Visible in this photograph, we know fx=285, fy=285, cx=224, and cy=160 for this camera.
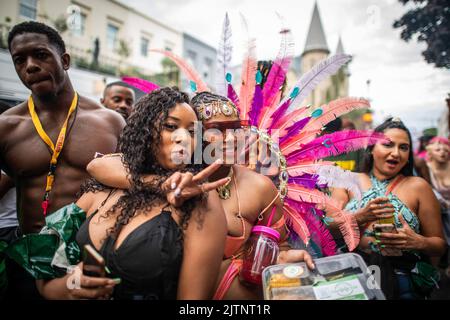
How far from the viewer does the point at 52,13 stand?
924 centimetres

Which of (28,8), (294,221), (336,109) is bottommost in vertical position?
(294,221)

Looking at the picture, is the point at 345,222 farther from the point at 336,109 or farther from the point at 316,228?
the point at 336,109

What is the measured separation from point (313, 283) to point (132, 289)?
2.36 feet

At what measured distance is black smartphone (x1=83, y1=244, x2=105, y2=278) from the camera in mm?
958

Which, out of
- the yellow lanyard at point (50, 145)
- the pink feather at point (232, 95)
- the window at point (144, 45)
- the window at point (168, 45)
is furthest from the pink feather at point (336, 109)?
the window at point (168, 45)

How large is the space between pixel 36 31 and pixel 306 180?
83.3 inches

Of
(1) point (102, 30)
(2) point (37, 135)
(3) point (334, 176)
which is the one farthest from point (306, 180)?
(1) point (102, 30)

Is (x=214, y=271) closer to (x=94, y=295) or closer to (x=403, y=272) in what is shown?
(x=94, y=295)

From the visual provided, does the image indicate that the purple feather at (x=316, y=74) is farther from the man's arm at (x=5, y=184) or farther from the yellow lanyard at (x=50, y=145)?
the man's arm at (x=5, y=184)

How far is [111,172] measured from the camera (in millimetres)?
1350

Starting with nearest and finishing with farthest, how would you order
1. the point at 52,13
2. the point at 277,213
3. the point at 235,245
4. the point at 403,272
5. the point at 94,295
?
the point at 94,295 < the point at 235,245 < the point at 277,213 < the point at 403,272 < the point at 52,13

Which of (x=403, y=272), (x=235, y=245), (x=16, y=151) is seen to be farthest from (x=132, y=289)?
(x=403, y=272)

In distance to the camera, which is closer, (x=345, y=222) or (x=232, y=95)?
(x=345, y=222)

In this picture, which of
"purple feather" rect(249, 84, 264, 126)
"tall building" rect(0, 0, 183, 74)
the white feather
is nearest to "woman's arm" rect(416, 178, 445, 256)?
the white feather
